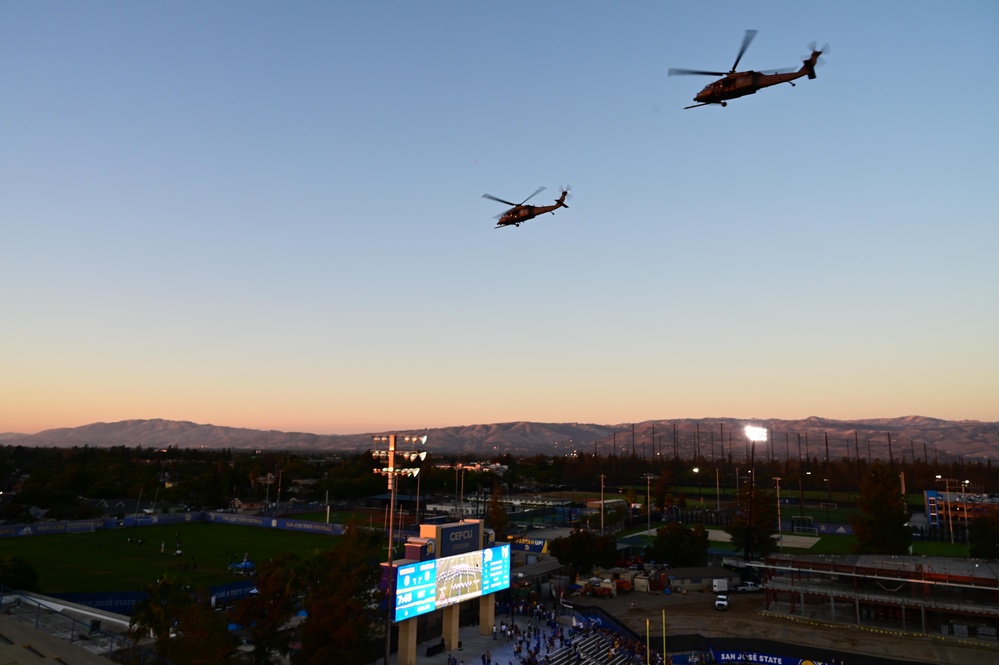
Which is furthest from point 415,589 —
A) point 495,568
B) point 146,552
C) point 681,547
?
point 146,552

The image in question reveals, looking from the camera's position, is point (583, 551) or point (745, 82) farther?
point (583, 551)

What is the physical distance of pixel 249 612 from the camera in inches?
1106

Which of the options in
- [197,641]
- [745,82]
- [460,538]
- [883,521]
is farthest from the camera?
[883,521]

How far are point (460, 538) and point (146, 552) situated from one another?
4841 cm

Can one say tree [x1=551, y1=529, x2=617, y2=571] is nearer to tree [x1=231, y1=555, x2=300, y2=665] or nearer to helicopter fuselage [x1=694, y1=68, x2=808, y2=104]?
tree [x1=231, y1=555, x2=300, y2=665]

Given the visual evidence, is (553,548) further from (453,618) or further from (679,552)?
(453,618)

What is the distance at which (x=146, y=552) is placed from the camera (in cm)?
6850

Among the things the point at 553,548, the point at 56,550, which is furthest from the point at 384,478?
the point at 553,548

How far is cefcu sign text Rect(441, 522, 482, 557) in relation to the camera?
37.1 metres

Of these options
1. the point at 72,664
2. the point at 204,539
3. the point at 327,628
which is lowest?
the point at 204,539

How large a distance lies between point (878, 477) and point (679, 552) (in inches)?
844

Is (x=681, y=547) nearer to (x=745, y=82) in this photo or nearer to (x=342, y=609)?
(x=342, y=609)

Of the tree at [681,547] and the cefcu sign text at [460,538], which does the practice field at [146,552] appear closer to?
the cefcu sign text at [460,538]

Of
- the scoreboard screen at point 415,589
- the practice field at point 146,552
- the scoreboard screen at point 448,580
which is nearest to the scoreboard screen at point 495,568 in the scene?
the scoreboard screen at point 448,580
